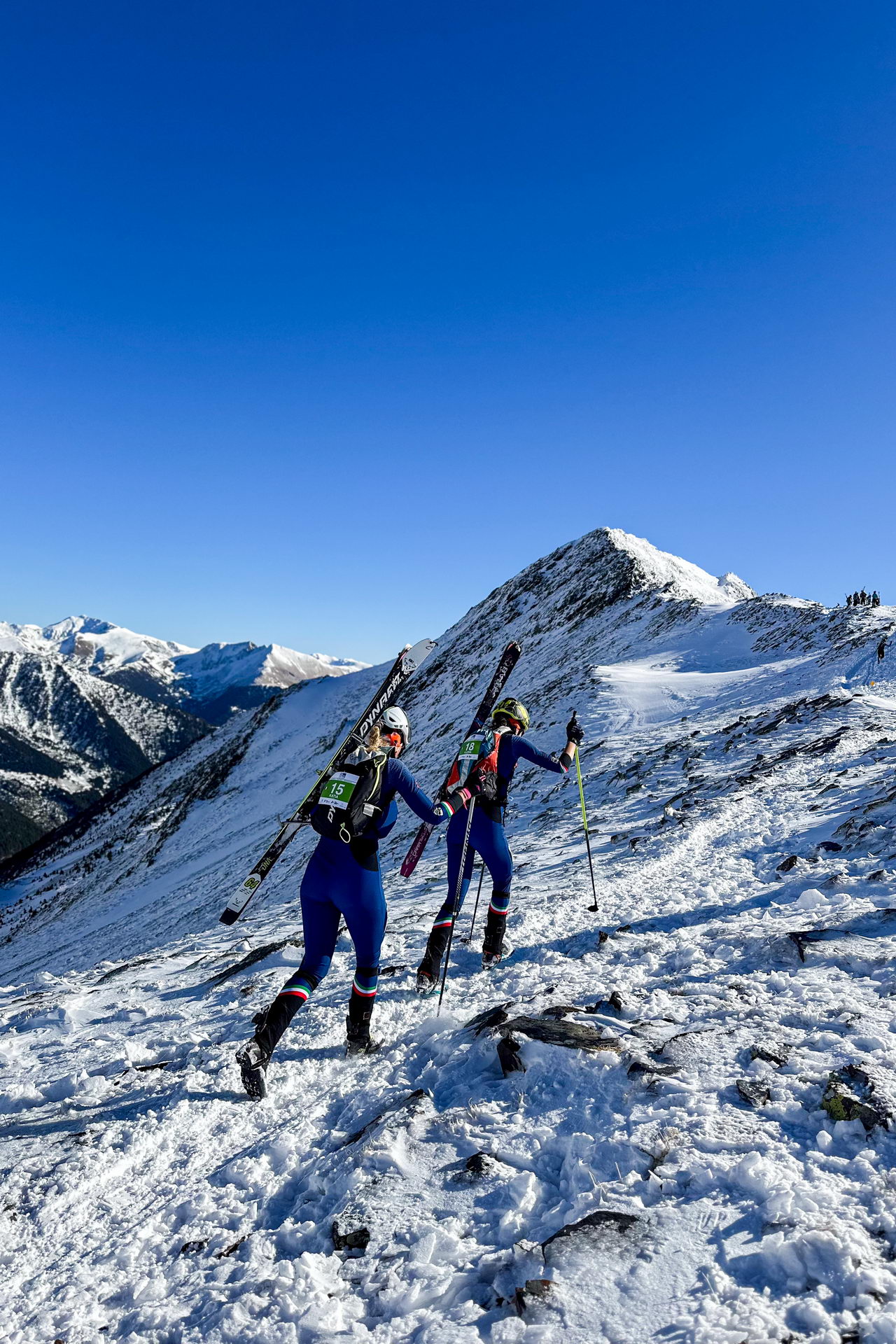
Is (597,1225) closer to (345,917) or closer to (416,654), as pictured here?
(345,917)

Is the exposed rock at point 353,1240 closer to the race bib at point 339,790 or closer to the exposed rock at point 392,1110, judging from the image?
the exposed rock at point 392,1110

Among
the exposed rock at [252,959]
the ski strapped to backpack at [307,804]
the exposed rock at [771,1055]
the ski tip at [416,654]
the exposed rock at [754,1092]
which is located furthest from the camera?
the ski tip at [416,654]

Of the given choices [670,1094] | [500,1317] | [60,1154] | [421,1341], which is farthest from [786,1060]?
[60,1154]

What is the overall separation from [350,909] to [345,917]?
14cm

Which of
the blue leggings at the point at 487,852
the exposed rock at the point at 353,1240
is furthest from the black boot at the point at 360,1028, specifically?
the exposed rock at the point at 353,1240

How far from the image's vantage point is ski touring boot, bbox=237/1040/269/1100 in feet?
18.7

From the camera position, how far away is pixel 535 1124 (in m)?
4.62

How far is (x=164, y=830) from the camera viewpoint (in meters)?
62.9

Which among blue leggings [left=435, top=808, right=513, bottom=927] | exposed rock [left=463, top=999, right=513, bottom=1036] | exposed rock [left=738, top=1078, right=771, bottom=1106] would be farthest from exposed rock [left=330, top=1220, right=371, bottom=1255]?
blue leggings [left=435, top=808, right=513, bottom=927]

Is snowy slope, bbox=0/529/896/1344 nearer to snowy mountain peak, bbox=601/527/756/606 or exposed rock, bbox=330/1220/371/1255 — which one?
exposed rock, bbox=330/1220/371/1255

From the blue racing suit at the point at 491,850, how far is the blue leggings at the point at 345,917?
149 cm

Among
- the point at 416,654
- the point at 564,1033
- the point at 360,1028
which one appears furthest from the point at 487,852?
the point at 416,654

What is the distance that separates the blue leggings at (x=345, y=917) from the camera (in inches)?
249

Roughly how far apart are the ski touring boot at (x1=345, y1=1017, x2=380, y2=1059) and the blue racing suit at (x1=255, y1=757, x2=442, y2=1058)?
0.06 metres
